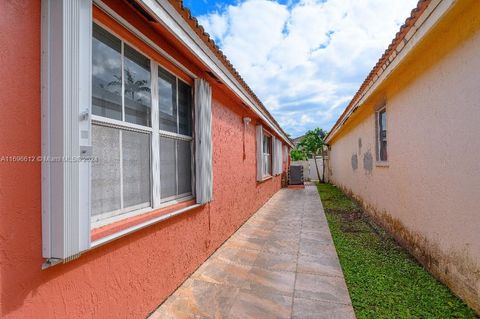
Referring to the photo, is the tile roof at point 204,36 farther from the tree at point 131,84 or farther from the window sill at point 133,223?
the window sill at point 133,223

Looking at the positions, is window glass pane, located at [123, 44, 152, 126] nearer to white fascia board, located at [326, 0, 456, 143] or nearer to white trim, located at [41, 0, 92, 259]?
white trim, located at [41, 0, 92, 259]

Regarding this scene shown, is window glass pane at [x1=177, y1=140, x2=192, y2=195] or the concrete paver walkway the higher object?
window glass pane at [x1=177, y1=140, x2=192, y2=195]

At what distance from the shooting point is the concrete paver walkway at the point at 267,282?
8.80ft

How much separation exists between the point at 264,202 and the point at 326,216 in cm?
260

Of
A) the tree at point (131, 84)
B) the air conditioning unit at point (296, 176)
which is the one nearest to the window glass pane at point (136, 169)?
the tree at point (131, 84)

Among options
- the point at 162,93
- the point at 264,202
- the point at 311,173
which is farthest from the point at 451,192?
the point at 311,173

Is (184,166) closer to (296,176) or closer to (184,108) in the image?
(184,108)

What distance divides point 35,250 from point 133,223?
0.86 meters

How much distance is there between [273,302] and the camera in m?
2.85

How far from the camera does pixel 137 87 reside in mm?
2602

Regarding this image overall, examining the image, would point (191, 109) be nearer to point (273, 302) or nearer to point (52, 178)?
point (52, 178)

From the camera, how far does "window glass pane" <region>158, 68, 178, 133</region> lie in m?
3.04

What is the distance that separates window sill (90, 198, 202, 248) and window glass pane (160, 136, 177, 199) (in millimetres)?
199

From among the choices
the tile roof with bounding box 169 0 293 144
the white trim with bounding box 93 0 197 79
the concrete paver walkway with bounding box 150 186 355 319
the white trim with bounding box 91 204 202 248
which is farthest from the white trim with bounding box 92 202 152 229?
the tile roof with bounding box 169 0 293 144
